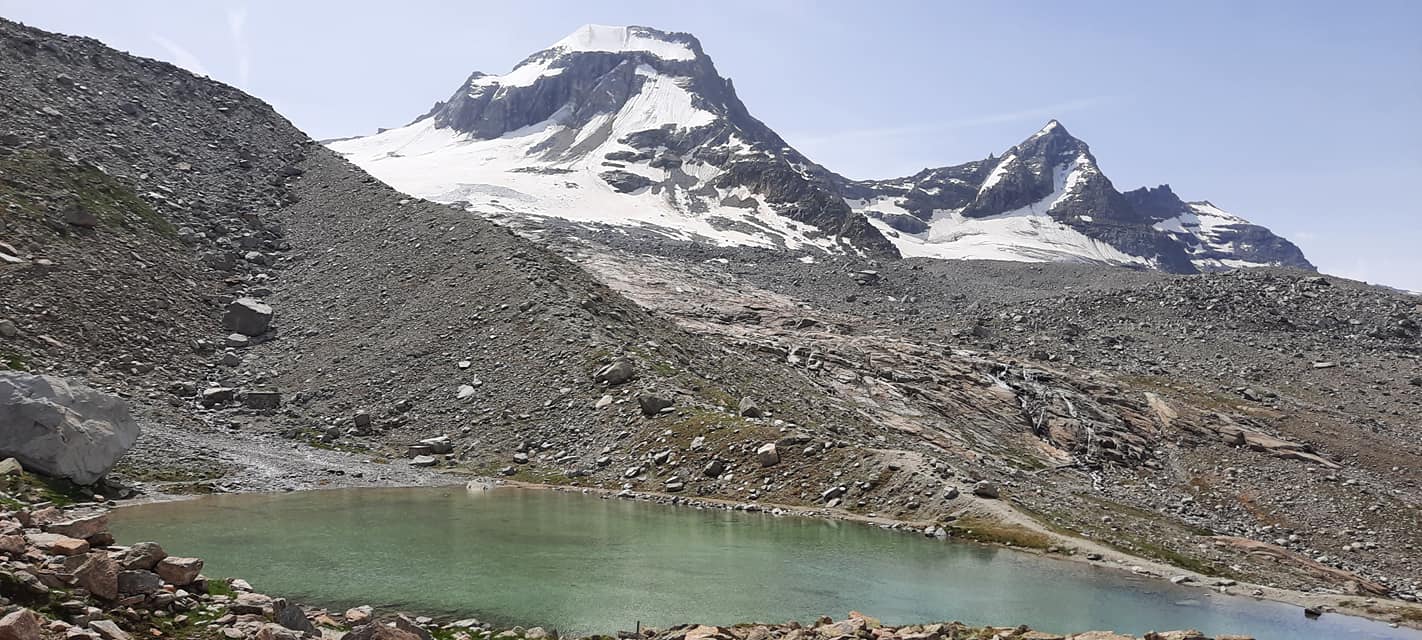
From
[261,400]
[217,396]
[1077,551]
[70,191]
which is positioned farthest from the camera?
[70,191]

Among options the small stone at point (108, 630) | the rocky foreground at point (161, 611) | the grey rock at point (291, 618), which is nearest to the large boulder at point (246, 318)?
the rocky foreground at point (161, 611)

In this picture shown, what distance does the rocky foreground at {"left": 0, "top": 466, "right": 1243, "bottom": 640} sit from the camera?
42.3 ft

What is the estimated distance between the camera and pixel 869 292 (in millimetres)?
132000

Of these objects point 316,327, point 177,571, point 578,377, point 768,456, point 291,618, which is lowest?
point 768,456

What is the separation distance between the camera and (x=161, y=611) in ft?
48.1

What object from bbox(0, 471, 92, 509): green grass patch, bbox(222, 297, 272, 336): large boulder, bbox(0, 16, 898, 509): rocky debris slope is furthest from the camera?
bbox(222, 297, 272, 336): large boulder

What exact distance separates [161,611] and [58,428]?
70.4 feet

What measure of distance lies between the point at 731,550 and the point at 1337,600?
20542mm

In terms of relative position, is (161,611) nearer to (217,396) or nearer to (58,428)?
(58,428)

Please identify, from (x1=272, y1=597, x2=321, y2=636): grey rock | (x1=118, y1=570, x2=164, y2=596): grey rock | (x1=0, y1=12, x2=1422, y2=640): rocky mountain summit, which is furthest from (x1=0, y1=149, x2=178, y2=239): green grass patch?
(x1=272, y1=597, x2=321, y2=636): grey rock

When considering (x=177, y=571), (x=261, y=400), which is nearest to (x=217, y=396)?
(x=261, y=400)

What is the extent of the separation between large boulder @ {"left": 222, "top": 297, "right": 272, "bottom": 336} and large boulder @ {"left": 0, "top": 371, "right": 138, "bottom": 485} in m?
28.1

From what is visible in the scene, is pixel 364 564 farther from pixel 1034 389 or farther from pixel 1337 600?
pixel 1034 389

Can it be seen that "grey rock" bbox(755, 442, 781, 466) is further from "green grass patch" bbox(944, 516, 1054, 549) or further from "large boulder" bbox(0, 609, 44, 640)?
"large boulder" bbox(0, 609, 44, 640)
